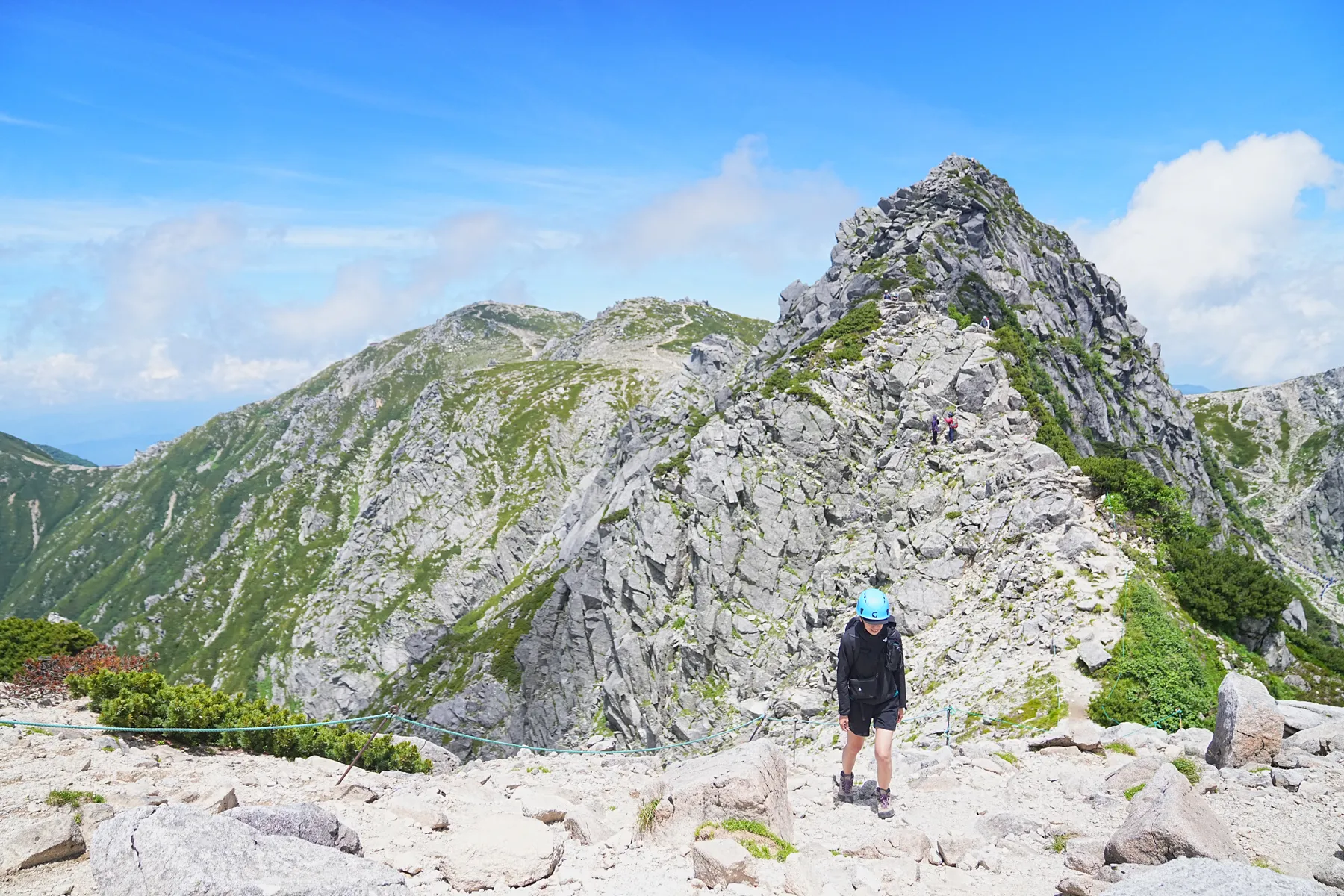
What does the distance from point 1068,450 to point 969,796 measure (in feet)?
80.5

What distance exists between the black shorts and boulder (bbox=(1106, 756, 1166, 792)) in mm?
3880

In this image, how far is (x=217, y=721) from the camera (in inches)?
562

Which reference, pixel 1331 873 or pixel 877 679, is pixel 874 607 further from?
pixel 1331 873

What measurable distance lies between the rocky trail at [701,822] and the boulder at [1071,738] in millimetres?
53

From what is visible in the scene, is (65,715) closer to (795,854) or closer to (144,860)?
(144,860)

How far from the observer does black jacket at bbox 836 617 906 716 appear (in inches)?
448

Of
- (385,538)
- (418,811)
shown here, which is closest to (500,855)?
(418,811)

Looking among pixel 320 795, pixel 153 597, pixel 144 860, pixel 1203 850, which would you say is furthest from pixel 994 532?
pixel 153 597

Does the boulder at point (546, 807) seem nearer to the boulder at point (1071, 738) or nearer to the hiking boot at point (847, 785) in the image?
the hiking boot at point (847, 785)

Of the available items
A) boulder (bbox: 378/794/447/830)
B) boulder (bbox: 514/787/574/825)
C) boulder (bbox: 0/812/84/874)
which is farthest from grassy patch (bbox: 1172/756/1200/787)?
boulder (bbox: 0/812/84/874)

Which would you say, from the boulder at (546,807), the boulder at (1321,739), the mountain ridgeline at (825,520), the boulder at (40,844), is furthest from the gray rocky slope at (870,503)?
the boulder at (40,844)

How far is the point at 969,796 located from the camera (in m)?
12.2

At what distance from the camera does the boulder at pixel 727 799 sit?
962cm

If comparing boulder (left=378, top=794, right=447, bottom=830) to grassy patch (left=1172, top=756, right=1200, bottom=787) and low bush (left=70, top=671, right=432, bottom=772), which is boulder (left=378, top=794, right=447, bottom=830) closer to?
low bush (left=70, top=671, right=432, bottom=772)
